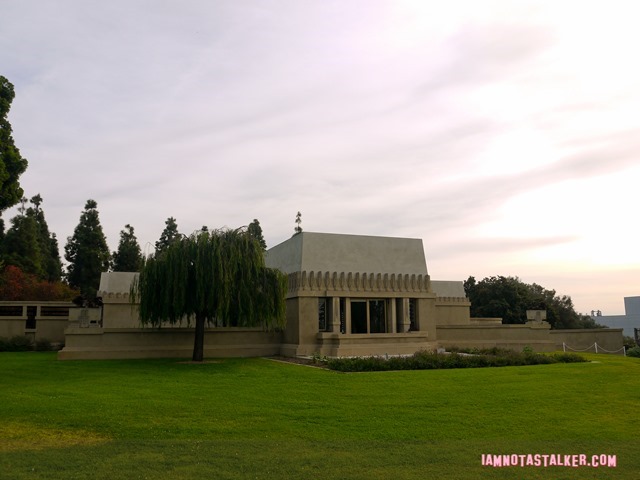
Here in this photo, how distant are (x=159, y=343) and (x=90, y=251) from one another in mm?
28550

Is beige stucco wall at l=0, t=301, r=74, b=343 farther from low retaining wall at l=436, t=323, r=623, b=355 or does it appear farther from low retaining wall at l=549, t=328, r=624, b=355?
low retaining wall at l=549, t=328, r=624, b=355

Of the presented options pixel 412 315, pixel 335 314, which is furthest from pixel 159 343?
pixel 412 315

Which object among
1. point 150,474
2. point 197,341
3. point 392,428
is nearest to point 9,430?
point 150,474

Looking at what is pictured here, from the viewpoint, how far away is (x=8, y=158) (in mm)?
23516

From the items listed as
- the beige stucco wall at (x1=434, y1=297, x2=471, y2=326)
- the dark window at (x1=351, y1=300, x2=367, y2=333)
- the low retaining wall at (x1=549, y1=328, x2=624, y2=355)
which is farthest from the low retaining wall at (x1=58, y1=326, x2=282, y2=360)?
the low retaining wall at (x1=549, y1=328, x2=624, y2=355)

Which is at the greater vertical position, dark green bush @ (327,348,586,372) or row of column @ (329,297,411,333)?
row of column @ (329,297,411,333)

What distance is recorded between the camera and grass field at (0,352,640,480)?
8.47m

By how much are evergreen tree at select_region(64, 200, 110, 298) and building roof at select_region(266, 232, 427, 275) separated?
2678 cm

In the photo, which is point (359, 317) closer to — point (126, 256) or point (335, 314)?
point (335, 314)

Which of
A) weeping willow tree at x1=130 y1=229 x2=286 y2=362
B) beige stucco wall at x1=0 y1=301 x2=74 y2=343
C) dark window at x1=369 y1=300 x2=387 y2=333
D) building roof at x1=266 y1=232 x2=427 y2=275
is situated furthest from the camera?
beige stucco wall at x1=0 y1=301 x2=74 y2=343

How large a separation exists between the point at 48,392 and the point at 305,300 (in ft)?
44.7

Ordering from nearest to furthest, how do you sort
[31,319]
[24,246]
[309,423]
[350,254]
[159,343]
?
[309,423] < [159,343] < [350,254] < [31,319] < [24,246]

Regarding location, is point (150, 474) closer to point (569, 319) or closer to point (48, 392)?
point (48, 392)

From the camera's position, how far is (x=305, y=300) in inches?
1045
